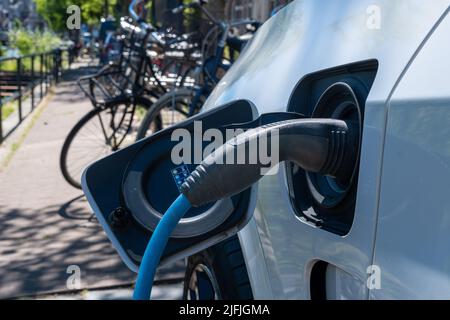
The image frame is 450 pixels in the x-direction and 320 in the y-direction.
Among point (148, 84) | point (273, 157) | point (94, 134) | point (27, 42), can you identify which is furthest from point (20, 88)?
point (27, 42)

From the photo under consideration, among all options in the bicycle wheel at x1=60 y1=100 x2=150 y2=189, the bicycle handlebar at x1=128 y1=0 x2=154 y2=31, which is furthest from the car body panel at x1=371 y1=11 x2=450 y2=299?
the bicycle handlebar at x1=128 y1=0 x2=154 y2=31

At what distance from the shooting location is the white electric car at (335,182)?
1.27 metres

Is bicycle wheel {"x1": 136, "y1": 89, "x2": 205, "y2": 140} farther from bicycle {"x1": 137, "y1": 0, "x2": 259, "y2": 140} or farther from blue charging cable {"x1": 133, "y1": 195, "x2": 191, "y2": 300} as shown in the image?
blue charging cable {"x1": 133, "y1": 195, "x2": 191, "y2": 300}

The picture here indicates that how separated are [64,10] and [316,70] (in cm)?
4733

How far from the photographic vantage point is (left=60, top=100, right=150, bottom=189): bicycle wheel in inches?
244

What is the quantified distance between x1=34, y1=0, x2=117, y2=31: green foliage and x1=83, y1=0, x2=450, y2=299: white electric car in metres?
39.7

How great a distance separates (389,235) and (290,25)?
96cm

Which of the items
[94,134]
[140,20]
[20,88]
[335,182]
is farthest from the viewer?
[20,88]

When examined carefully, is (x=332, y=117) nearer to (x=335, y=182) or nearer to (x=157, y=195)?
(x=335, y=182)

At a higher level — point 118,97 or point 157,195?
point 157,195

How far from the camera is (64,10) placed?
153 ft

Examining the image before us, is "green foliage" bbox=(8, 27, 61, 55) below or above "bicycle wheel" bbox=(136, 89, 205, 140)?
below

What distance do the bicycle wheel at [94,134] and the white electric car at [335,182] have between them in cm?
403
